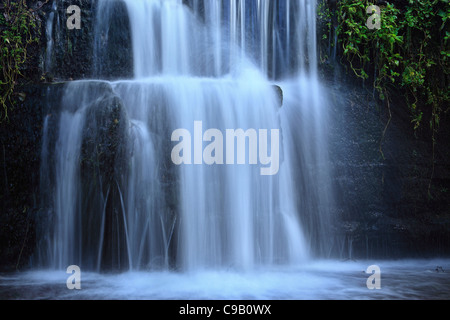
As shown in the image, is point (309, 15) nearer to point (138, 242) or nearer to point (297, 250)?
point (297, 250)

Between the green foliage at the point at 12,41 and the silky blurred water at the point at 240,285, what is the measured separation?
1.95m

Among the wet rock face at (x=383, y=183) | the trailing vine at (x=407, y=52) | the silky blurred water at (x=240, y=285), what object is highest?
the trailing vine at (x=407, y=52)

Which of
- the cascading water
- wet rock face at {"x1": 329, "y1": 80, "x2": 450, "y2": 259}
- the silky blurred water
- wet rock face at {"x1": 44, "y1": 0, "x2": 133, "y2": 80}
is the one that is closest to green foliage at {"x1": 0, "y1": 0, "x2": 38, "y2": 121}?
wet rock face at {"x1": 44, "y1": 0, "x2": 133, "y2": 80}

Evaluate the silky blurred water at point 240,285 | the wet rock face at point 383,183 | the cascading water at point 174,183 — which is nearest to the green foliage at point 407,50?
the wet rock face at point 383,183

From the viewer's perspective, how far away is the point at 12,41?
509 centimetres

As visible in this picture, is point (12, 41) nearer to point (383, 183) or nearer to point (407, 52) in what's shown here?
point (383, 183)

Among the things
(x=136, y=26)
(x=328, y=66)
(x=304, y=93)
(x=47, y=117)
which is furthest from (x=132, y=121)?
(x=328, y=66)

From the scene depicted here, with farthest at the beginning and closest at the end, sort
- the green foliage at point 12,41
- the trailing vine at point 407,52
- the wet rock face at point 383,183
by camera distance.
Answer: the trailing vine at point 407,52
the wet rock face at point 383,183
the green foliage at point 12,41

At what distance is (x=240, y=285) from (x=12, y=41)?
364cm

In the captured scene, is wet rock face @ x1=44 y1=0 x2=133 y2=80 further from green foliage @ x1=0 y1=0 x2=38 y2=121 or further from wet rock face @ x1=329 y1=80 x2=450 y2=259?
wet rock face @ x1=329 y1=80 x2=450 y2=259

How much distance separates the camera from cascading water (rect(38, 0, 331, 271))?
4398 millimetres

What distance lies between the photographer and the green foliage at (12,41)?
4.91 meters

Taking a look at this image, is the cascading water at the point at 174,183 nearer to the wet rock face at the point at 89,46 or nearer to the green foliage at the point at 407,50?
the wet rock face at the point at 89,46
